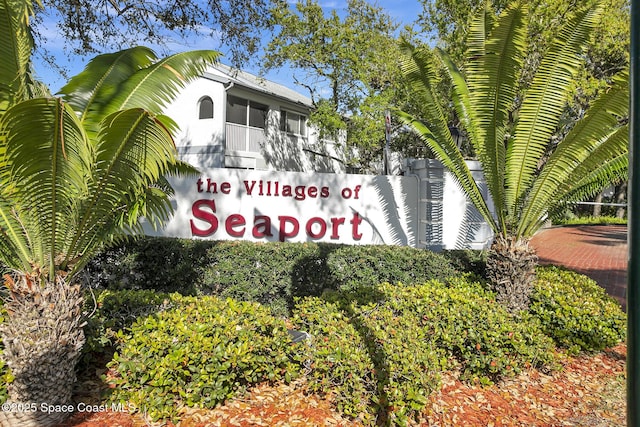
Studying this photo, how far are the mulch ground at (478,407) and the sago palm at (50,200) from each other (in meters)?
0.53

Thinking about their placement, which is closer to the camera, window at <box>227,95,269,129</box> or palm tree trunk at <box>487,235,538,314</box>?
palm tree trunk at <box>487,235,538,314</box>

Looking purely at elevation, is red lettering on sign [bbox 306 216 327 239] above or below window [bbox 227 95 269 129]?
below

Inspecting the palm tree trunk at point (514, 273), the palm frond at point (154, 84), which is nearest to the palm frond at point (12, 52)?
the palm frond at point (154, 84)

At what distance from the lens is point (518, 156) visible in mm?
5875

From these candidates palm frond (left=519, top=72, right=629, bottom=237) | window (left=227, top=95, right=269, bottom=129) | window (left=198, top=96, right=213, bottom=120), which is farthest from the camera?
window (left=227, top=95, right=269, bottom=129)

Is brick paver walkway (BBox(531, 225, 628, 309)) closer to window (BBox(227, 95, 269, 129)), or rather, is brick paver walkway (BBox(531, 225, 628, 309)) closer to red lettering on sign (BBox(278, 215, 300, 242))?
red lettering on sign (BBox(278, 215, 300, 242))

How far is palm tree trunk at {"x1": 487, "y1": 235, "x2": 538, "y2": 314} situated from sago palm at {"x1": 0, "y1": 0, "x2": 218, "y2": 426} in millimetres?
4823

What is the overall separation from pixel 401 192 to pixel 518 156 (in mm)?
3214

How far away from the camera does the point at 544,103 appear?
5680 millimetres

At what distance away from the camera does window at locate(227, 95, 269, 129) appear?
64.2 ft

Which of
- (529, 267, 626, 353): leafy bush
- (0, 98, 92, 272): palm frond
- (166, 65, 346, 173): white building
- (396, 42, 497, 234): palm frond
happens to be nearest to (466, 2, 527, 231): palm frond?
(396, 42, 497, 234): palm frond

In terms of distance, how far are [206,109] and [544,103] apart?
16.6 metres

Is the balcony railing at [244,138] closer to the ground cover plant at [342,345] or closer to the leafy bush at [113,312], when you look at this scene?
the leafy bush at [113,312]

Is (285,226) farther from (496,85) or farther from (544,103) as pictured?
(544,103)
